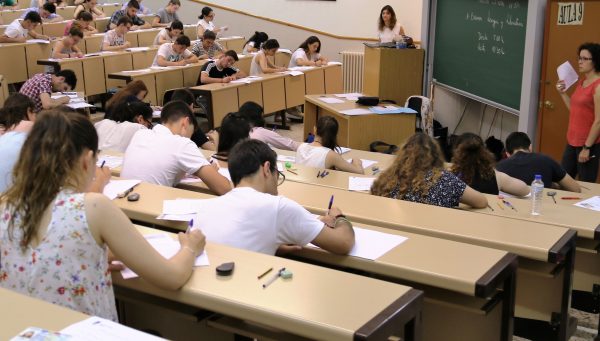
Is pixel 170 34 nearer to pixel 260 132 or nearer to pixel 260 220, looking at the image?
pixel 260 132

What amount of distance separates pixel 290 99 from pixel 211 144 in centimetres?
446

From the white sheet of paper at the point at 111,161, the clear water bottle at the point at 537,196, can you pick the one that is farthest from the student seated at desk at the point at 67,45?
the clear water bottle at the point at 537,196

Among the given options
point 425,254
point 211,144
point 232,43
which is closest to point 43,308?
point 425,254

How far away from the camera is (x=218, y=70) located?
9656 millimetres

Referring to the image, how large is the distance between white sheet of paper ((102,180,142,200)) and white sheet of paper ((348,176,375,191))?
Result: 1.33m

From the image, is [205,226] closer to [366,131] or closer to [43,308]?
[43,308]

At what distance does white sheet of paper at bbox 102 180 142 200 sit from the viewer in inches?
153

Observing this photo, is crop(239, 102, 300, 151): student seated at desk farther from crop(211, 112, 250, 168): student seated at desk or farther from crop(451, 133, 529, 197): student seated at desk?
crop(451, 133, 529, 197): student seated at desk

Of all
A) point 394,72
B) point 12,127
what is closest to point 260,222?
point 12,127

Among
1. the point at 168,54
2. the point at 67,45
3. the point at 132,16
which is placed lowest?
the point at 168,54

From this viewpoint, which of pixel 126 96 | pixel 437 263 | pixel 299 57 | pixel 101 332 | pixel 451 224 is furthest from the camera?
pixel 299 57

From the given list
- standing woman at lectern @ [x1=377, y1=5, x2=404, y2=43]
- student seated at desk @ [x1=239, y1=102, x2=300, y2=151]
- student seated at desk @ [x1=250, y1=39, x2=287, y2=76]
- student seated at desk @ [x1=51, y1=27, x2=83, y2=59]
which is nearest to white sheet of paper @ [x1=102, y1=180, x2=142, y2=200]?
student seated at desk @ [x1=239, y1=102, x2=300, y2=151]

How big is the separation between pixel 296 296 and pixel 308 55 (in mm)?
8985

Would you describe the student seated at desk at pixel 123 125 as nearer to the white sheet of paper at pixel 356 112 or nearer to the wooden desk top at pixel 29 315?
the white sheet of paper at pixel 356 112
